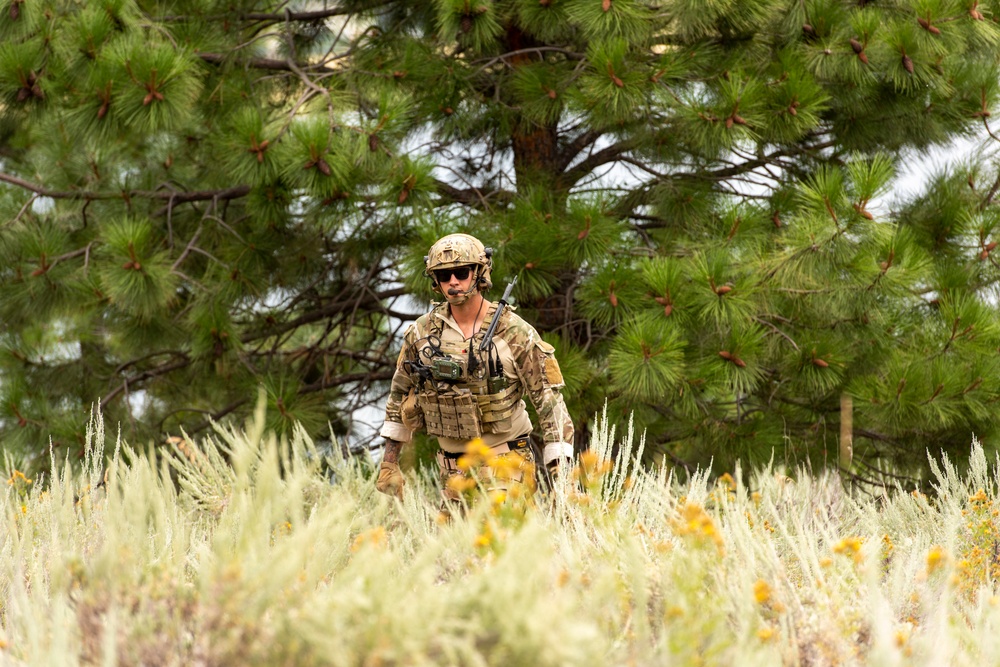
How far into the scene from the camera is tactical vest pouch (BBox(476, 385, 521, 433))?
167 inches

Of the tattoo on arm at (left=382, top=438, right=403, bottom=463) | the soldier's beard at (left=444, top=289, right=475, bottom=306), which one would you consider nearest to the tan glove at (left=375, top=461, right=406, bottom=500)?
the tattoo on arm at (left=382, top=438, right=403, bottom=463)

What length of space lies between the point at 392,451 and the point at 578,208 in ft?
5.27

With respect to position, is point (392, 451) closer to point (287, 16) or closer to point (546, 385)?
point (546, 385)

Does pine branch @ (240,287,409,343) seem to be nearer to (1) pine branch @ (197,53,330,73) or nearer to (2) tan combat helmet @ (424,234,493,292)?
(1) pine branch @ (197,53,330,73)

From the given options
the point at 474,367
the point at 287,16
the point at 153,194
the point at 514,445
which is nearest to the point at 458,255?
the point at 474,367

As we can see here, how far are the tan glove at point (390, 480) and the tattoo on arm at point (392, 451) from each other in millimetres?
30

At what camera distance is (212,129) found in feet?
20.6

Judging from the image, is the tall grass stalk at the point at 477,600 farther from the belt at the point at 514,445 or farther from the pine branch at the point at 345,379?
the pine branch at the point at 345,379

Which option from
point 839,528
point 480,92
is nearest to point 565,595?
point 839,528

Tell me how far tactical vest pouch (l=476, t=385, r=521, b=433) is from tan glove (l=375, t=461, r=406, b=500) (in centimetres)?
46

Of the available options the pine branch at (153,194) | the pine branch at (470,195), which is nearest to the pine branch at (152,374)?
the pine branch at (153,194)

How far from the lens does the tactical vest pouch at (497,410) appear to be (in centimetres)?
424

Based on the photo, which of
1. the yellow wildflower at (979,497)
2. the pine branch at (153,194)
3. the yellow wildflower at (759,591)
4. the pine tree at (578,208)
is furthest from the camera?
the pine branch at (153,194)

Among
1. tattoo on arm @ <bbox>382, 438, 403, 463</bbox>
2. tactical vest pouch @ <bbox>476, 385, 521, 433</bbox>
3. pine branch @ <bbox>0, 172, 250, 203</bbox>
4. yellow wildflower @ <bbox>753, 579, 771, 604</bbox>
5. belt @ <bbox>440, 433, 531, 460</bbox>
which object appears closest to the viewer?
yellow wildflower @ <bbox>753, 579, 771, 604</bbox>
